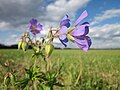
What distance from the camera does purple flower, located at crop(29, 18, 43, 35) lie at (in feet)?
7.17

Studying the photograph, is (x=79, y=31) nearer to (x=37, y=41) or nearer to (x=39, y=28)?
(x=37, y=41)

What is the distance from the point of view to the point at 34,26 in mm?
2205

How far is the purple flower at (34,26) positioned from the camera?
7.17 ft

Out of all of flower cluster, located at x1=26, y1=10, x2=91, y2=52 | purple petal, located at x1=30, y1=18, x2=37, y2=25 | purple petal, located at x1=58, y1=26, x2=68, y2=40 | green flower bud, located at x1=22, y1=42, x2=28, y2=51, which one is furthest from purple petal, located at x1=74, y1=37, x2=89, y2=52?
purple petal, located at x1=30, y1=18, x2=37, y2=25

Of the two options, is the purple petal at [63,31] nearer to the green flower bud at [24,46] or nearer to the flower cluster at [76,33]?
the flower cluster at [76,33]

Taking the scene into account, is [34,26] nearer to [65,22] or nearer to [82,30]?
[65,22]

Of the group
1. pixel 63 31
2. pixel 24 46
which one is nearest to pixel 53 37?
pixel 63 31

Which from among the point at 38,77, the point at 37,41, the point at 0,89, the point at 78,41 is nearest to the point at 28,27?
the point at 37,41

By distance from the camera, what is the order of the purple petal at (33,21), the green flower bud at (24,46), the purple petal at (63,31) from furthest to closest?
the purple petal at (33,21) < the green flower bud at (24,46) < the purple petal at (63,31)

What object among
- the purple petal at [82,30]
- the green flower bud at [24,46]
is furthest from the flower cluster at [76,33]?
the green flower bud at [24,46]

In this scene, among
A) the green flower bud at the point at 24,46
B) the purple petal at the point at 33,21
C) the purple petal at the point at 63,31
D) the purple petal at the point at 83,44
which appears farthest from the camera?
the purple petal at the point at 33,21

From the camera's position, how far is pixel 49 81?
1975 mm

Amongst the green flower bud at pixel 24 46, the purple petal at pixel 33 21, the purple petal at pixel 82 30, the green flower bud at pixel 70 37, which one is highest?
the purple petal at pixel 33 21

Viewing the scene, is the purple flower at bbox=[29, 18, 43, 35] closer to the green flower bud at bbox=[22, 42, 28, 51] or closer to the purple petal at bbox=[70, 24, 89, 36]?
the green flower bud at bbox=[22, 42, 28, 51]
